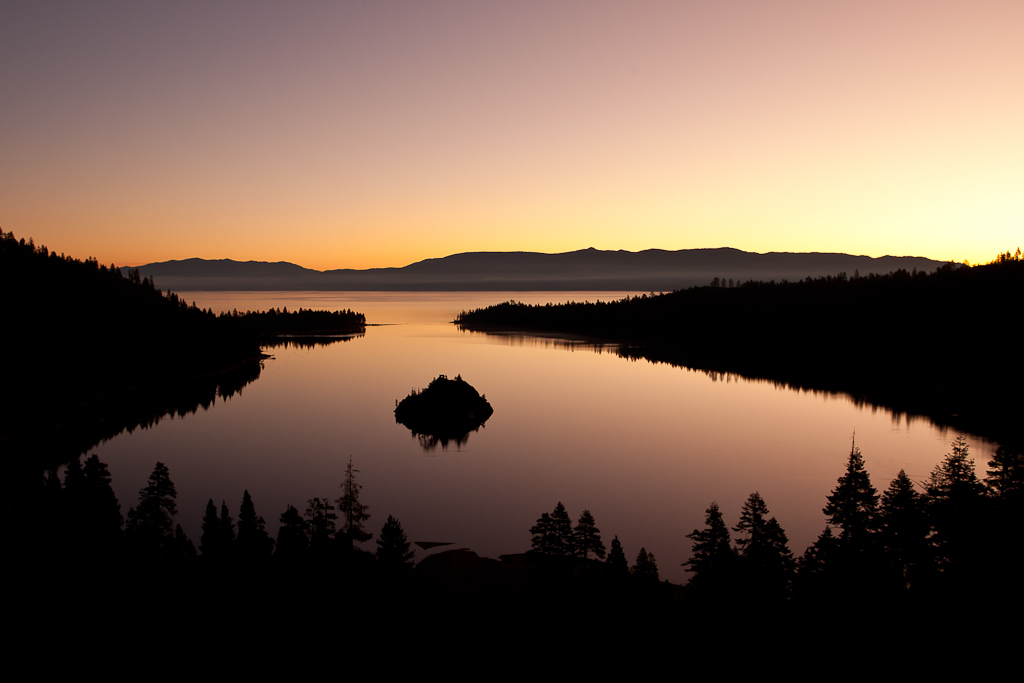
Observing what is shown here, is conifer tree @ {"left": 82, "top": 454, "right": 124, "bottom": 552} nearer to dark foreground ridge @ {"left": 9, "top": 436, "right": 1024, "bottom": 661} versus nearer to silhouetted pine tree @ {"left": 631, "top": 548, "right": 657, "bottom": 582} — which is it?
dark foreground ridge @ {"left": 9, "top": 436, "right": 1024, "bottom": 661}

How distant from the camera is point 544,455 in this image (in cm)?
5106

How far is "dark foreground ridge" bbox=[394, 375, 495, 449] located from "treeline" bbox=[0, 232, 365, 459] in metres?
29.7

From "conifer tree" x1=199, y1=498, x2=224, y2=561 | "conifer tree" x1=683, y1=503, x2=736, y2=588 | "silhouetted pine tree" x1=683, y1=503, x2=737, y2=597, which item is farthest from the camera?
"conifer tree" x1=199, y1=498, x2=224, y2=561

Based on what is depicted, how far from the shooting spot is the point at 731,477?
45.4m

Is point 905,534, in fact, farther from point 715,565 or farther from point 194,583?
point 194,583

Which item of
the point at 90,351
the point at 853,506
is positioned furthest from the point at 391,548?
the point at 90,351

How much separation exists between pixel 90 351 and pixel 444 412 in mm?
53821

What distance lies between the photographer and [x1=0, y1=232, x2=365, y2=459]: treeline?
62.6 metres

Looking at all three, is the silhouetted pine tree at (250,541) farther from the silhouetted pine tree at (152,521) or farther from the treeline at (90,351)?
the treeline at (90,351)

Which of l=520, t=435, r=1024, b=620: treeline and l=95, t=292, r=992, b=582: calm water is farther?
l=95, t=292, r=992, b=582: calm water

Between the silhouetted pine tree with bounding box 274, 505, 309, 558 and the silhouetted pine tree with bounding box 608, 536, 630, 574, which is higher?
the silhouetted pine tree with bounding box 608, 536, 630, 574

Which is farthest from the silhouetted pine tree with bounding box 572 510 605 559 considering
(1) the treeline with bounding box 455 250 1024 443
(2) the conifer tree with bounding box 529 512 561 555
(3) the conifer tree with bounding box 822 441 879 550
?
(1) the treeline with bounding box 455 250 1024 443

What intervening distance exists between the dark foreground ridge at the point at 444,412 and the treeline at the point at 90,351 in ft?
97.4

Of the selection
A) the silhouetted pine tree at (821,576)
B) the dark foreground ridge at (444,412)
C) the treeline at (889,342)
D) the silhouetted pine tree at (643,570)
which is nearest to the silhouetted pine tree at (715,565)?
Answer: the silhouetted pine tree at (643,570)
